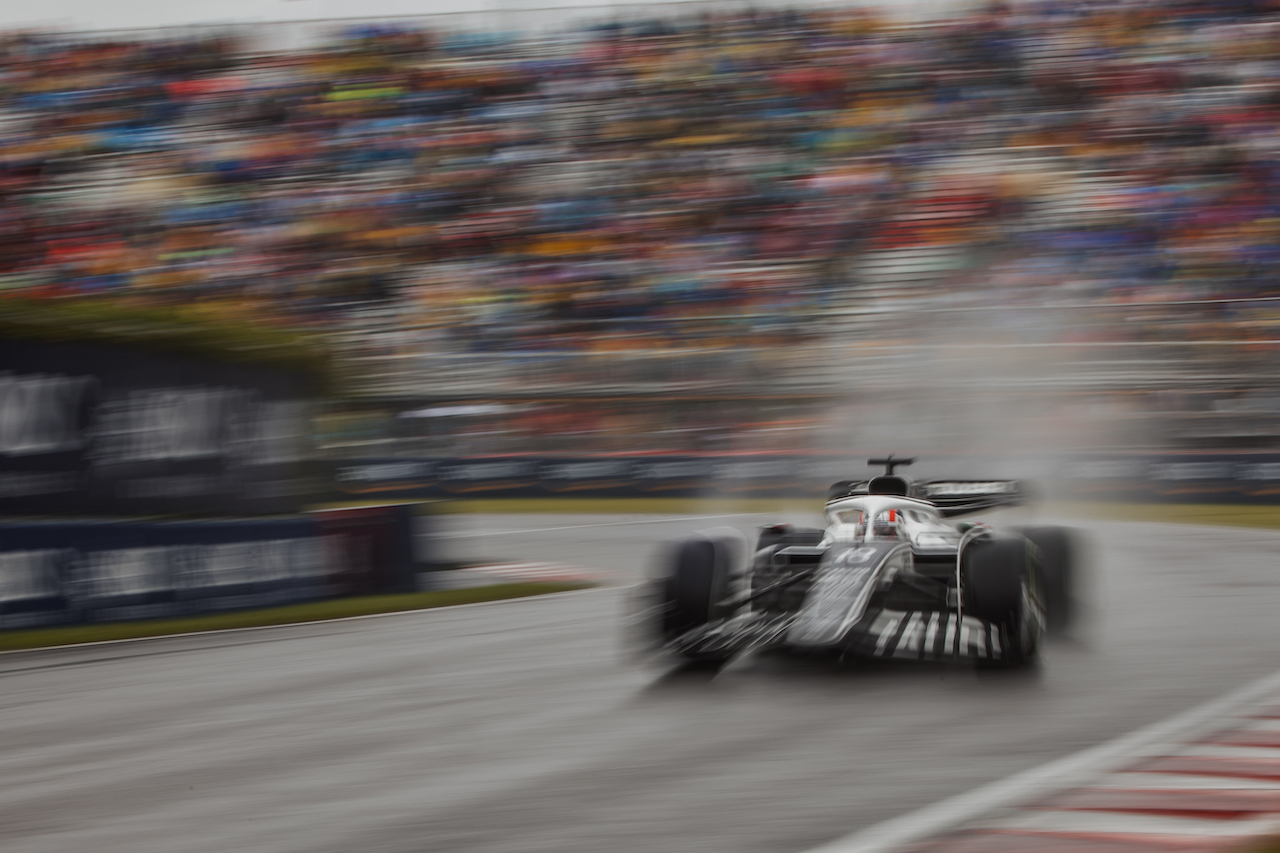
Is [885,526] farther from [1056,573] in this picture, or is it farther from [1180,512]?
[1180,512]

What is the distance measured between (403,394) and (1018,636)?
16.0 meters

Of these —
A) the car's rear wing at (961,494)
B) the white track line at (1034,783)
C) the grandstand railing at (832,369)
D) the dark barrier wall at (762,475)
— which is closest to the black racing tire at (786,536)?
the car's rear wing at (961,494)

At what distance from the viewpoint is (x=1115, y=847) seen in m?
3.82

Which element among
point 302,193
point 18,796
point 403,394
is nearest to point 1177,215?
point 403,394

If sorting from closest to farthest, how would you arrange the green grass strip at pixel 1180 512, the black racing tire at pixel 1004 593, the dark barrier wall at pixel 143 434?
the black racing tire at pixel 1004 593, the dark barrier wall at pixel 143 434, the green grass strip at pixel 1180 512

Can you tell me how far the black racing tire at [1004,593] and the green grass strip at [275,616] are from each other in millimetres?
5488

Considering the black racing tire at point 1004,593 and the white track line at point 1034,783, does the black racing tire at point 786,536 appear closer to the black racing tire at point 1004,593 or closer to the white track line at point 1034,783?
the black racing tire at point 1004,593

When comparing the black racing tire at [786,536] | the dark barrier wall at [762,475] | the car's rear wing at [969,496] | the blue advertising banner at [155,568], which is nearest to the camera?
the black racing tire at [786,536]

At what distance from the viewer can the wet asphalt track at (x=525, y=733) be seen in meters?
4.29

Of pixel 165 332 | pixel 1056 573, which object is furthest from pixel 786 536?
pixel 165 332

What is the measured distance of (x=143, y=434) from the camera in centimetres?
1072

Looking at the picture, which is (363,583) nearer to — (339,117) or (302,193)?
(302,193)

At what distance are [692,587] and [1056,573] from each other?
7.76ft

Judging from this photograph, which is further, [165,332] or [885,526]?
[165,332]
